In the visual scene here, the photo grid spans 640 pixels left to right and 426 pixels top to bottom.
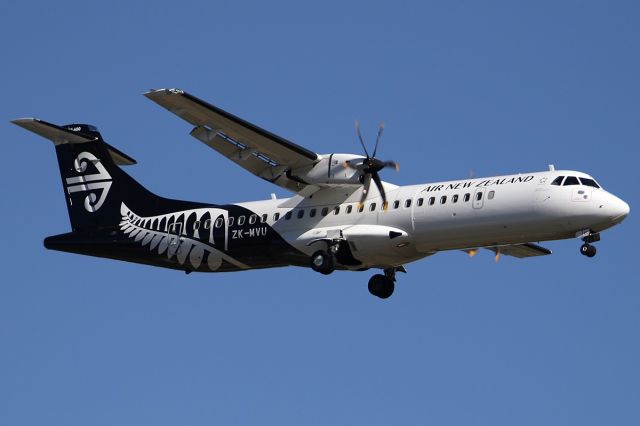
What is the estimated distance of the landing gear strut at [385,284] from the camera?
25703mm

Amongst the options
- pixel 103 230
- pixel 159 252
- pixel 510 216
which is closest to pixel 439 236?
pixel 510 216

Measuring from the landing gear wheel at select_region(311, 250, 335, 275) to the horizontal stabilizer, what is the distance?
6905 mm

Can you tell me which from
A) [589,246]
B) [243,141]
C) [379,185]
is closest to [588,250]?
[589,246]

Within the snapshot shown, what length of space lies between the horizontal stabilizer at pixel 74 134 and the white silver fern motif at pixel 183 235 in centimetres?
225

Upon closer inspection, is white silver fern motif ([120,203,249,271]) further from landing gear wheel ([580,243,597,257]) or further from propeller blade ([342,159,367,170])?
landing gear wheel ([580,243,597,257])

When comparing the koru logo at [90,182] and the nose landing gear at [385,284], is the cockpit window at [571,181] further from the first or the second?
the koru logo at [90,182]

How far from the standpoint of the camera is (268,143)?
79.6 ft

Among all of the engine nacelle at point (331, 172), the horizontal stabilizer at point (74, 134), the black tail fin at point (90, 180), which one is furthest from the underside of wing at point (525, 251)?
the horizontal stabilizer at point (74, 134)

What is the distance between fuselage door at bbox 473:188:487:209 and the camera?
22.9 meters

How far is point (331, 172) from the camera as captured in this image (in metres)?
24.4

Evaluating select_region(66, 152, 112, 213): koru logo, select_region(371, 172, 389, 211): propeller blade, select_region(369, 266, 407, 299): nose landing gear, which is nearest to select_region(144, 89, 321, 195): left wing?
select_region(371, 172, 389, 211): propeller blade

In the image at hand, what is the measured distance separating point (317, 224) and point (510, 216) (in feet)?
14.6

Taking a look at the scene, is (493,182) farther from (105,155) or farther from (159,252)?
(105,155)

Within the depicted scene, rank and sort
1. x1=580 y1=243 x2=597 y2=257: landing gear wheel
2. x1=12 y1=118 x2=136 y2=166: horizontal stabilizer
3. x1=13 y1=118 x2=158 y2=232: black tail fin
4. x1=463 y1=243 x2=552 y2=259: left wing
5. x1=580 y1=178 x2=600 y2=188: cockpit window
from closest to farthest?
x1=580 y1=243 x2=597 y2=257: landing gear wheel, x1=580 y1=178 x2=600 y2=188: cockpit window, x1=12 y1=118 x2=136 y2=166: horizontal stabilizer, x1=463 y1=243 x2=552 y2=259: left wing, x1=13 y1=118 x2=158 y2=232: black tail fin
